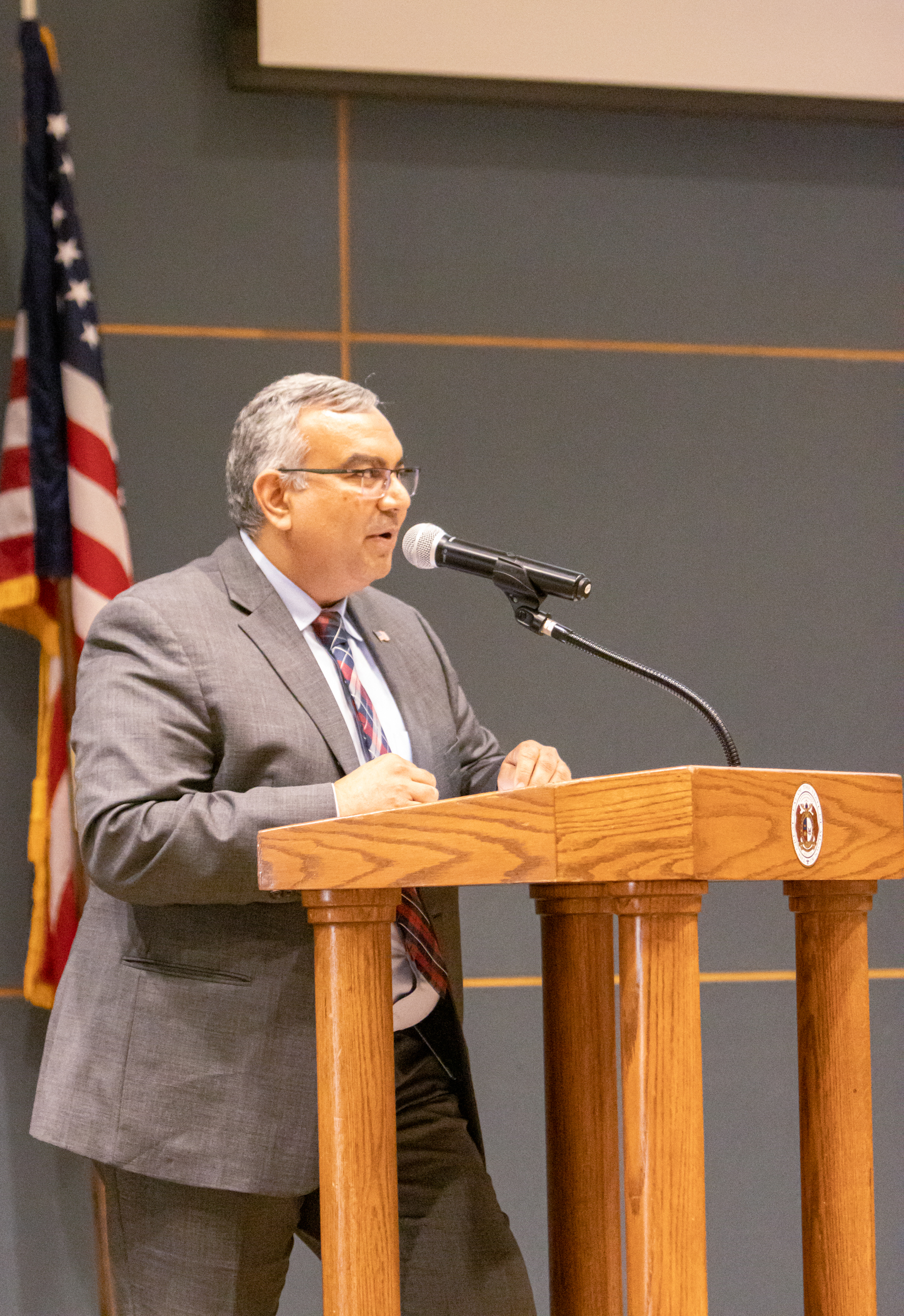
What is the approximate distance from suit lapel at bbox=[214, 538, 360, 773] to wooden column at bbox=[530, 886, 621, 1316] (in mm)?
400

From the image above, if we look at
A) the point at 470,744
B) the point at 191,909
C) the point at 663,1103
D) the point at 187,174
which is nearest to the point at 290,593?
the point at 470,744

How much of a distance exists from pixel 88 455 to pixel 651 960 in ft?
6.07

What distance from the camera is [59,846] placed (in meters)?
2.68

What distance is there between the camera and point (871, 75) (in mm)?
3174

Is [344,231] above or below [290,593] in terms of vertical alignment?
above

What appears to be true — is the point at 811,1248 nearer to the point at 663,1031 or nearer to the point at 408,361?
the point at 663,1031

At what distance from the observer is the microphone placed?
64.6 inches

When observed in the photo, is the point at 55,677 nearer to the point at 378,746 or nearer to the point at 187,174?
the point at 378,746

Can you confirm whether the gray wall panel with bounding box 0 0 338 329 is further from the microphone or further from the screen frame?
the microphone

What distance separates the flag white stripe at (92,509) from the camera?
267 cm

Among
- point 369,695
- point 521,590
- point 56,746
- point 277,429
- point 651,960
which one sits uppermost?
point 277,429

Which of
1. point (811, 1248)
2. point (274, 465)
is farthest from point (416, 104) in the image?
point (811, 1248)

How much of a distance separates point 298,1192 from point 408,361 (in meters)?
1.94

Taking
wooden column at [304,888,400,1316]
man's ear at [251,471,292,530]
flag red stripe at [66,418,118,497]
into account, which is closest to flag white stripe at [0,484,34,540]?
flag red stripe at [66,418,118,497]
